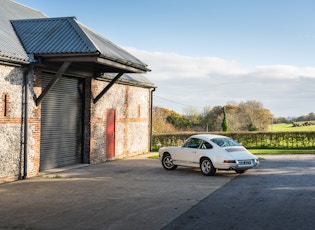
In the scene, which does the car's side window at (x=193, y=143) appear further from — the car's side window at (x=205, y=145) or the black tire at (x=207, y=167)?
the black tire at (x=207, y=167)

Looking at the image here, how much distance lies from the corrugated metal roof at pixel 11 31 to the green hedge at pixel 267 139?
50.0ft

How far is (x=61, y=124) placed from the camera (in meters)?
18.0

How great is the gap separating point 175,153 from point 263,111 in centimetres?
3155

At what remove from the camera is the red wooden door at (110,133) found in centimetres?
2123

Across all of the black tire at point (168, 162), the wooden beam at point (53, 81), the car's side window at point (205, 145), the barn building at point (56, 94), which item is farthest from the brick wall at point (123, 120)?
the car's side window at point (205, 145)

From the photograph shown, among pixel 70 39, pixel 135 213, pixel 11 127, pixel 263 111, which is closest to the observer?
pixel 135 213

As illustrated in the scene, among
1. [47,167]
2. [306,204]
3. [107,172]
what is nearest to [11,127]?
[47,167]

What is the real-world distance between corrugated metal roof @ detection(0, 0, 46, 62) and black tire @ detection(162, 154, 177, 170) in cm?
690

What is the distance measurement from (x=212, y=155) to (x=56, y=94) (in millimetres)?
6993

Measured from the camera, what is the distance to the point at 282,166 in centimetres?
1872

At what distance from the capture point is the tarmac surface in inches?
332

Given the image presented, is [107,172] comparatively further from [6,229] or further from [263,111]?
[263,111]

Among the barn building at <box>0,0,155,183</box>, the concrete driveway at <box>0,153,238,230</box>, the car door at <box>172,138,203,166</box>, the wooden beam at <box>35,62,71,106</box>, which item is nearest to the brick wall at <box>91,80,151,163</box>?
the barn building at <box>0,0,155,183</box>

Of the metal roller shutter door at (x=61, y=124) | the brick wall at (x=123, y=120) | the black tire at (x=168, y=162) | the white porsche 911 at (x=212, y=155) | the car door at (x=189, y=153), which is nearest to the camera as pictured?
the white porsche 911 at (x=212, y=155)
